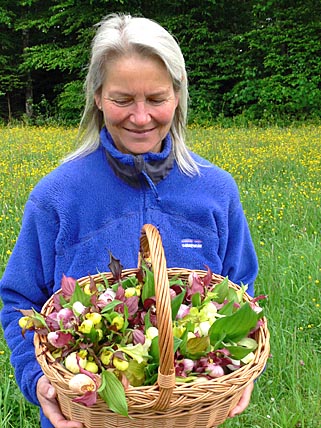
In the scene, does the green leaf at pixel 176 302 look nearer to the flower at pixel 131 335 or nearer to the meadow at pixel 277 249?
the flower at pixel 131 335

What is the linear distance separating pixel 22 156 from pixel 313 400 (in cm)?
498

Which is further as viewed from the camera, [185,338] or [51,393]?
[51,393]

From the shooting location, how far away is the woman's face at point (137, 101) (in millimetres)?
1385

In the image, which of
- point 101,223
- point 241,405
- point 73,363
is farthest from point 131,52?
A: point 241,405

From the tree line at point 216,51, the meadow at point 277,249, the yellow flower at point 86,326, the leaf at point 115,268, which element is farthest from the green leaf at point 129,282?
the tree line at point 216,51

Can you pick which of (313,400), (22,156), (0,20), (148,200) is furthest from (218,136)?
(0,20)

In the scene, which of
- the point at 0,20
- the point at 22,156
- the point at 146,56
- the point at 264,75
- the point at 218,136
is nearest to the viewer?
Answer: the point at 146,56

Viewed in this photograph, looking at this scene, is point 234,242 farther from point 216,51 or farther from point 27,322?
point 216,51

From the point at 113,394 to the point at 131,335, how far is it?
18 cm

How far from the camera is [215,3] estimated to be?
15.4 meters

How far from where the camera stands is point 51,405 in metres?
1.27

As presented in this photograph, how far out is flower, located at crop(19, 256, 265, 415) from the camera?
3.36 feet

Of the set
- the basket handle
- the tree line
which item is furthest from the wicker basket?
the tree line

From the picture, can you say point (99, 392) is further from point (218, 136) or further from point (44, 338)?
point (218, 136)
